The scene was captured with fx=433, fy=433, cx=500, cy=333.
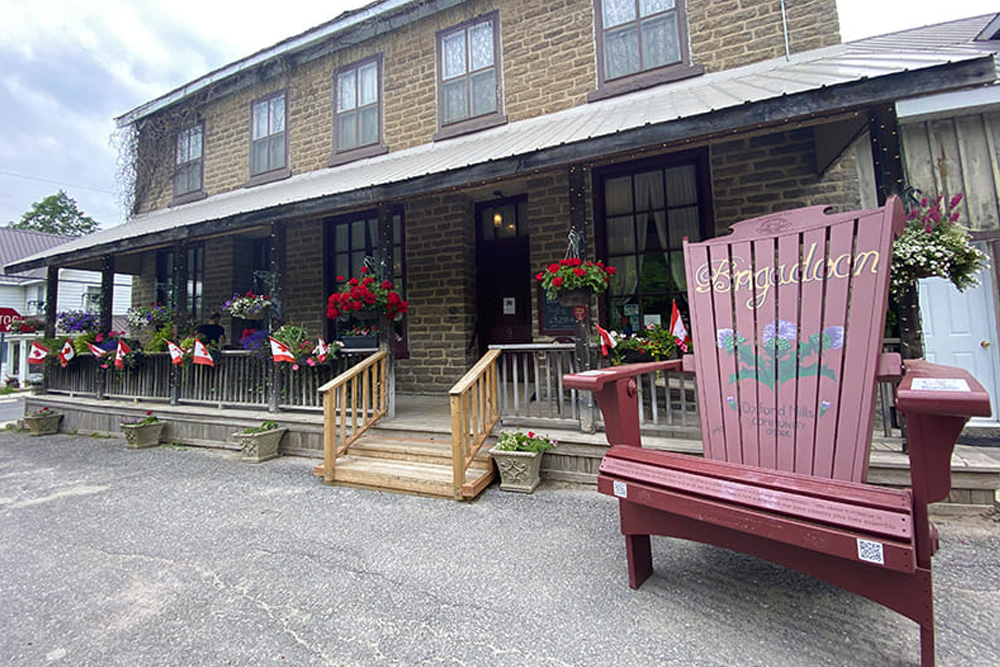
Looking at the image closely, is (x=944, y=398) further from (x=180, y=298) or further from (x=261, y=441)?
(x=180, y=298)

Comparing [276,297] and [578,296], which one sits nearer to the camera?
[578,296]

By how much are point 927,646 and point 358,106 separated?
7961mm

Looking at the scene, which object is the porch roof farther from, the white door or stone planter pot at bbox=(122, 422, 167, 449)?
stone planter pot at bbox=(122, 422, 167, 449)

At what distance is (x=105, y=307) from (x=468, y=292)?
231 inches

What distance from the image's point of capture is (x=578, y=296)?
3.62 metres

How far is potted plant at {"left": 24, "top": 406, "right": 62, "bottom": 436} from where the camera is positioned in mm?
6594

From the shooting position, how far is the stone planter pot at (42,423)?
659cm

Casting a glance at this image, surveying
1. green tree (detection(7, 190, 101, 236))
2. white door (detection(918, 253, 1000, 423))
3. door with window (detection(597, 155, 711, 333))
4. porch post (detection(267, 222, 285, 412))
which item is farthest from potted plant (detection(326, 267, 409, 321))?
green tree (detection(7, 190, 101, 236))

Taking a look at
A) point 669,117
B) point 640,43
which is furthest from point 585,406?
point 640,43

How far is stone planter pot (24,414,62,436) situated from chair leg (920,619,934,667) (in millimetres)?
9790

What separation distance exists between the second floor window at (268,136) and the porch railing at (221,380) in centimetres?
366

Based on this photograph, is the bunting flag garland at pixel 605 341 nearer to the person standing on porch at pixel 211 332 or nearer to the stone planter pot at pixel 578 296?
the stone planter pot at pixel 578 296

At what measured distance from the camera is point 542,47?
5637 mm

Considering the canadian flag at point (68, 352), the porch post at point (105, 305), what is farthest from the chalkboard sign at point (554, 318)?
the canadian flag at point (68, 352)
